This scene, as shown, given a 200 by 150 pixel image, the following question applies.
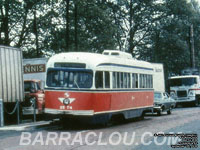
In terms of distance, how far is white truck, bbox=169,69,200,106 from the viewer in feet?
122

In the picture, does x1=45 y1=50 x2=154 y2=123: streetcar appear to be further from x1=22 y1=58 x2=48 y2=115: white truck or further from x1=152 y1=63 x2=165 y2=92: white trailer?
x1=152 y1=63 x2=165 y2=92: white trailer

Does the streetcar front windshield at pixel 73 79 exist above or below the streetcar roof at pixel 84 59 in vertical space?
below

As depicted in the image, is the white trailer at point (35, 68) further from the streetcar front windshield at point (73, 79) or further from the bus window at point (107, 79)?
the streetcar front windshield at point (73, 79)

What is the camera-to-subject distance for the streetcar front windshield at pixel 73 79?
655 inches

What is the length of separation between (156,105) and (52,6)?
51.3ft

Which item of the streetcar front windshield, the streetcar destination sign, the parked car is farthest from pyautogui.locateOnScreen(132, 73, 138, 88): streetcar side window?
the streetcar destination sign

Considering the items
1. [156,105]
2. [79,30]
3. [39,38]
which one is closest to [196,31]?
[79,30]

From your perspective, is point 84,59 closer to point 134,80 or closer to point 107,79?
point 107,79

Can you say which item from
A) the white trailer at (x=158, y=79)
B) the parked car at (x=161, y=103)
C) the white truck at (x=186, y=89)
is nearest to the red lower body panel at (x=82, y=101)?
the parked car at (x=161, y=103)

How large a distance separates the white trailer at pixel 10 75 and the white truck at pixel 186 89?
19438mm

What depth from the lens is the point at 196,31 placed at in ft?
171

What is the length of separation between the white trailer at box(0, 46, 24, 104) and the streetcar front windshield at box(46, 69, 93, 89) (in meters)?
4.06

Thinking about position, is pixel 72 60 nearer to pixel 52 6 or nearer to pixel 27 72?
pixel 27 72

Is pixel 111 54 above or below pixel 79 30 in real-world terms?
below
